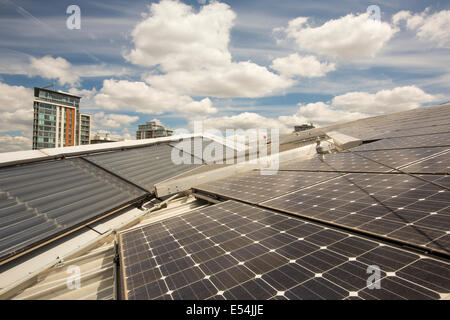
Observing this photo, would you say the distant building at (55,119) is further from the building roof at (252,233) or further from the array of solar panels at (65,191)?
the building roof at (252,233)

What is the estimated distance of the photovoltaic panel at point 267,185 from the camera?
34.0 ft

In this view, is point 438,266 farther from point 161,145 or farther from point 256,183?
point 161,145

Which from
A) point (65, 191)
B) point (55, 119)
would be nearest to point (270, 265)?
point (65, 191)

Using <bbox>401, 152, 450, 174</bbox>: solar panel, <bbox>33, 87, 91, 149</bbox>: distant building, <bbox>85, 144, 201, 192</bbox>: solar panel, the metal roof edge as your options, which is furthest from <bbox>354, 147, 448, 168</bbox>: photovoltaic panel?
<bbox>33, 87, 91, 149</bbox>: distant building

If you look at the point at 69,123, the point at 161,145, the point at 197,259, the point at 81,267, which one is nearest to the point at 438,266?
the point at 197,259

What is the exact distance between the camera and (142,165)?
1816cm

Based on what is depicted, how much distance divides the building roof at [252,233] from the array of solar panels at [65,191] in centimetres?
9

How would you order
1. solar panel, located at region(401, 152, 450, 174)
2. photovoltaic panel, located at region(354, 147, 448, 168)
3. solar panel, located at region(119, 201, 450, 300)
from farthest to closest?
photovoltaic panel, located at region(354, 147, 448, 168) → solar panel, located at region(401, 152, 450, 174) → solar panel, located at region(119, 201, 450, 300)

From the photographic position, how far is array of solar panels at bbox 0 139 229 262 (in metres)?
8.43

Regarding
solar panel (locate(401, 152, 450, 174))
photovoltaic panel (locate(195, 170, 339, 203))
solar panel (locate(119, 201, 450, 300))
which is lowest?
solar panel (locate(119, 201, 450, 300))

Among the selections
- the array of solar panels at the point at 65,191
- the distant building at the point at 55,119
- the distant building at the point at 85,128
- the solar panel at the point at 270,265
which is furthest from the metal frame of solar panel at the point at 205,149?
the distant building at the point at 85,128

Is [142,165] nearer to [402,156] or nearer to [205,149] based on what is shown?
[205,149]

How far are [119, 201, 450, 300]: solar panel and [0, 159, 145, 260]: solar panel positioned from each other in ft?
13.0

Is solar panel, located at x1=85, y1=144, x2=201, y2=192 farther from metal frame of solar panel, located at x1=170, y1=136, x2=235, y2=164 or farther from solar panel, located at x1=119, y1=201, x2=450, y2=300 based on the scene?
solar panel, located at x1=119, y1=201, x2=450, y2=300
